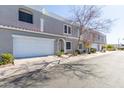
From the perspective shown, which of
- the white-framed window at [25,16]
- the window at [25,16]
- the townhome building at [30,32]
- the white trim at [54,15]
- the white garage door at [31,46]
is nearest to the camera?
the townhome building at [30,32]

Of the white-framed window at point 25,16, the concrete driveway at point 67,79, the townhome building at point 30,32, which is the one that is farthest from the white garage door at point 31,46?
the concrete driveway at point 67,79

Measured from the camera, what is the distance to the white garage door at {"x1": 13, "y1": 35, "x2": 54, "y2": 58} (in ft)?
49.8

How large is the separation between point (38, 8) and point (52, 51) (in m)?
6.47

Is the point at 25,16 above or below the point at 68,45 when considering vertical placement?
above

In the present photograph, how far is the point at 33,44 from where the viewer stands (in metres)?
17.5

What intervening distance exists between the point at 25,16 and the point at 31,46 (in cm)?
379

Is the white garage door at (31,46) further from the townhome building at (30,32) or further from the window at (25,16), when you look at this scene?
the window at (25,16)

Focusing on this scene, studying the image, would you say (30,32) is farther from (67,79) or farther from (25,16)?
(67,79)

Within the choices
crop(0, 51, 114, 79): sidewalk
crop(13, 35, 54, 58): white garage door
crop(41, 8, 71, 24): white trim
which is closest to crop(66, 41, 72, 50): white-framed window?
crop(41, 8, 71, 24): white trim

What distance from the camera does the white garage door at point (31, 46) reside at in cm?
1518

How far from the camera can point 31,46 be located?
1717cm

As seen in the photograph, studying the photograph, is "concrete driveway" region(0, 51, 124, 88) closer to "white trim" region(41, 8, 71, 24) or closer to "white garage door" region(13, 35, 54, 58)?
"white garage door" region(13, 35, 54, 58)

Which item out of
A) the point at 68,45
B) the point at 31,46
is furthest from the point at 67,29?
the point at 31,46
